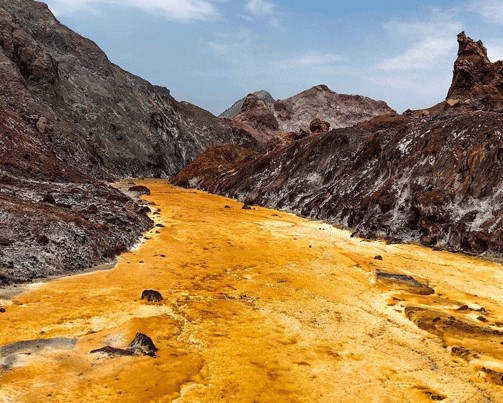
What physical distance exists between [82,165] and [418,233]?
3715 centimetres

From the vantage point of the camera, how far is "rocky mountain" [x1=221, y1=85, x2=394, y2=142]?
110250 mm

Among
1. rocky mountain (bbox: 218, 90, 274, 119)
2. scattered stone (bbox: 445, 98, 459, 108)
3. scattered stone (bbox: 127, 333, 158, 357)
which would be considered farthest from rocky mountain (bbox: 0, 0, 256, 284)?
rocky mountain (bbox: 218, 90, 274, 119)

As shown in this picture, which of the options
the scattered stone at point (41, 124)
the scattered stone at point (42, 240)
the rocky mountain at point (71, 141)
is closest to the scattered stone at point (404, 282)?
the rocky mountain at point (71, 141)

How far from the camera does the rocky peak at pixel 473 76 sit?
46.2 metres

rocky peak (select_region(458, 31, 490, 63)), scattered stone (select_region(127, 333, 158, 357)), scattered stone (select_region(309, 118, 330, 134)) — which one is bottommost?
scattered stone (select_region(127, 333, 158, 357))

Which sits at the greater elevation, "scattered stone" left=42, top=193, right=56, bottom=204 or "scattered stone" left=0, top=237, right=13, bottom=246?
"scattered stone" left=42, top=193, right=56, bottom=204

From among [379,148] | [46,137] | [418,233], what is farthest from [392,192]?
[46,137]

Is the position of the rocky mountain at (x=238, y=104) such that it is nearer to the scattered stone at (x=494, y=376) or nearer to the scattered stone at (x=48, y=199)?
the scattered stone at (x=48, y=199)

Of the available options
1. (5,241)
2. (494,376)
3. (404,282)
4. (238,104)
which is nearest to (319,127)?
(404,282)

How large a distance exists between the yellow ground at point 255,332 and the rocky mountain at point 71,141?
195cm

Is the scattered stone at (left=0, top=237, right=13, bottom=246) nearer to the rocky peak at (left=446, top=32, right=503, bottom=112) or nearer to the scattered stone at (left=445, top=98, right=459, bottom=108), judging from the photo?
the rocky peak at (left=446, top=32, right=503, bottom=112)

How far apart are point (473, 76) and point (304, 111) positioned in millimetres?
68653

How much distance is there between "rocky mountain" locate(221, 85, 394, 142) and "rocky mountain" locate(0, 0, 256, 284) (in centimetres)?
1042

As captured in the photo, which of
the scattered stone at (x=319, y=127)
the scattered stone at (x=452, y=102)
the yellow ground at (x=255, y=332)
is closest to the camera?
the yellow ground at (x=255, y=332)
